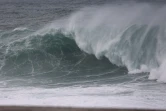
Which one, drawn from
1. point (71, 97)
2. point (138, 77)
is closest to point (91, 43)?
point (138, 77)

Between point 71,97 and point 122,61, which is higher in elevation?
point 122,61

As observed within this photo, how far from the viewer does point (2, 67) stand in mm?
11555

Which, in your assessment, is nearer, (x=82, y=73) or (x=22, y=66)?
(x=82, y=73)

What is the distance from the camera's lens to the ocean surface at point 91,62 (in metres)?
8.02

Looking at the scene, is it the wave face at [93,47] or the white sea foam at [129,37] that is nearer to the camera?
the wave face at [93,47]

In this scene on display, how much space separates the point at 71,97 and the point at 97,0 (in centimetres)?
2266

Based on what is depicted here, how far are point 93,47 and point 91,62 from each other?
131 cm

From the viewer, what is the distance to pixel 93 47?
13.4 metres

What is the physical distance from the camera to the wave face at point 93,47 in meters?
11.4

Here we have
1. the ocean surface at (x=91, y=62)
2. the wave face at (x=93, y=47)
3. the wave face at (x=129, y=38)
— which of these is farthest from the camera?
the wave face at (x=129, y=38)

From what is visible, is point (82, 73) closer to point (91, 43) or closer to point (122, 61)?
point (122, 61)

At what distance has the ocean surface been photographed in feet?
26.3

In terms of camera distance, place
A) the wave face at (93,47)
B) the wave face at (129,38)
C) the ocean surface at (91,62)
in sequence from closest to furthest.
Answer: the ocean surface at (91,62)
the wave face at (93,47)
the wave face at (129,38)

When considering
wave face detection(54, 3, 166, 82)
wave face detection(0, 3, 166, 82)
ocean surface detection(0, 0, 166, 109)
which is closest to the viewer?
ocean surface detection(0, 0, 166, 109)
